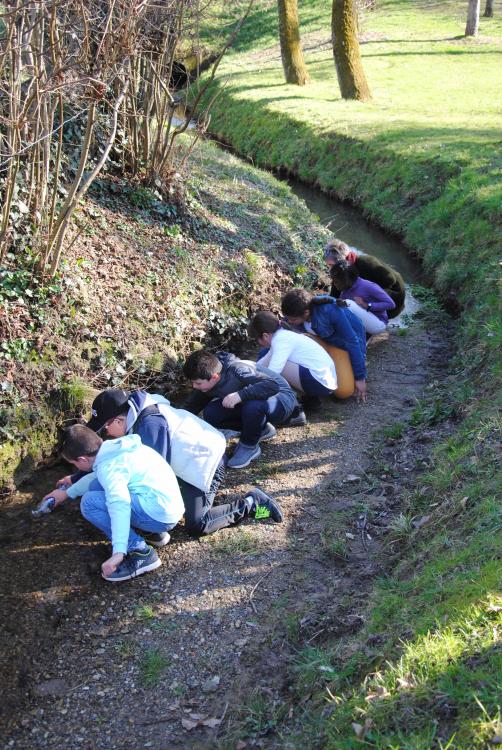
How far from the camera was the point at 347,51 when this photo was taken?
18.8 metres

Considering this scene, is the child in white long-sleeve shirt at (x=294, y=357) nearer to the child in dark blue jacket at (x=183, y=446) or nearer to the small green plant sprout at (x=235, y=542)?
the child in dark blue jacket at (x=183, y=446)

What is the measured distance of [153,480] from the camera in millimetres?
5055

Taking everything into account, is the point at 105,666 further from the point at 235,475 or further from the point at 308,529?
the point at 235,475

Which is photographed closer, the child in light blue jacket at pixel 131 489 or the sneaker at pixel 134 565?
the child in light blue jacket at pixel 131 489

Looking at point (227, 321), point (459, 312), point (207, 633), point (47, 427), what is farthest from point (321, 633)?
point (459, 312)

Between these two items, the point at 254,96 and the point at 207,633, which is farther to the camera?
the point at 254,96

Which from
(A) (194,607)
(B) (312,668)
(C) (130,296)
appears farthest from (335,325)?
(B) (312,668)

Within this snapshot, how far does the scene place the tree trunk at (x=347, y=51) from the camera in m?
18.0

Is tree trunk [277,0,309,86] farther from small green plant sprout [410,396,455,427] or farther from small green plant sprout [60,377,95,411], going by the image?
small green plant sprout [60,377,95,411]

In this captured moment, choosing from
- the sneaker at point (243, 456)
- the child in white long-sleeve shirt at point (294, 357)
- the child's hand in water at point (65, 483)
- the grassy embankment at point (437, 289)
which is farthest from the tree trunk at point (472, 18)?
the child's hand in water at point (65, 483)

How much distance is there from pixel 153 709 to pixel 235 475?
2.57 meters

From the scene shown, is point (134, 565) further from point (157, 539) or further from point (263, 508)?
point (263, 508)

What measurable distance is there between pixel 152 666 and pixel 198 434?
6.10 ft

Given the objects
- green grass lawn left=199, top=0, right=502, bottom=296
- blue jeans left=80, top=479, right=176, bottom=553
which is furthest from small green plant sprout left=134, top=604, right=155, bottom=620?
green grass lawn left=199, top=0, right=502, bottom=296
